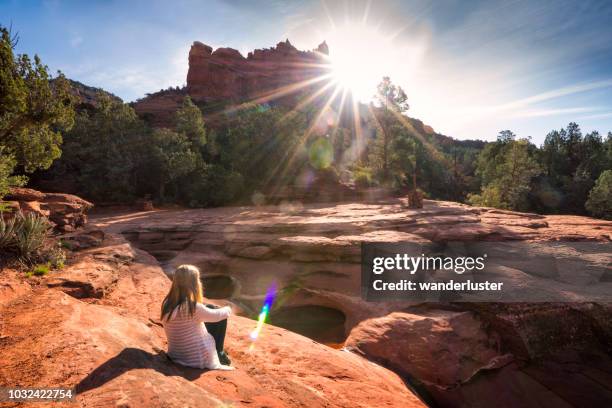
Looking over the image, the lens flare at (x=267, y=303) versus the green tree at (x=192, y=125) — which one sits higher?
the green tree at (x=192, y=125)

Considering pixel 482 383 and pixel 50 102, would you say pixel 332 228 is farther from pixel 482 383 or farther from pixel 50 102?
pixel 50 102

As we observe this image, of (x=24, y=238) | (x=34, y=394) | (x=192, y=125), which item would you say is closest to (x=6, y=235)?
(x=24, y=238)

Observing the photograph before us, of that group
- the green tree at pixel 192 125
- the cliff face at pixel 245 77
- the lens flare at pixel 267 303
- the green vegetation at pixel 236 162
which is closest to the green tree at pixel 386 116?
the green vegetation at pixel 236 162

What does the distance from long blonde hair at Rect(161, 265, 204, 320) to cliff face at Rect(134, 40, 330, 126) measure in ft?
208

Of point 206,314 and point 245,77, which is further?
point 245,77

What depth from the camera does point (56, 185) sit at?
1139 inches

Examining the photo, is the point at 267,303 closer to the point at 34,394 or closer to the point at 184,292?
the point at 184,292

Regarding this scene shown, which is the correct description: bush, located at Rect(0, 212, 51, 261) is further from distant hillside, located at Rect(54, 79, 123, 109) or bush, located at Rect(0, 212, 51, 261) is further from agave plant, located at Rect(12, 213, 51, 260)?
distant hillside, located at Rect(54, 79, 123, 109)

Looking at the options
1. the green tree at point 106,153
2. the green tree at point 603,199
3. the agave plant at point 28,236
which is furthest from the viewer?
the green tree at point 603,199

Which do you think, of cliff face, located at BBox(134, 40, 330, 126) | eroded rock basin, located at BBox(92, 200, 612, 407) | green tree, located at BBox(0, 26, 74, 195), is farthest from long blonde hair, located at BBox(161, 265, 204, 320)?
cliff face, located at BBox(134, 40, 330, 126)

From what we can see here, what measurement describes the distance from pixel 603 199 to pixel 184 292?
147 feet

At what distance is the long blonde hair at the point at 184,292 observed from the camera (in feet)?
13.3

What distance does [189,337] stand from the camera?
4070 millimetres

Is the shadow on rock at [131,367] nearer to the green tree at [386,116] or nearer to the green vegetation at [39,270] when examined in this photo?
the green vegetation at [39,270]
